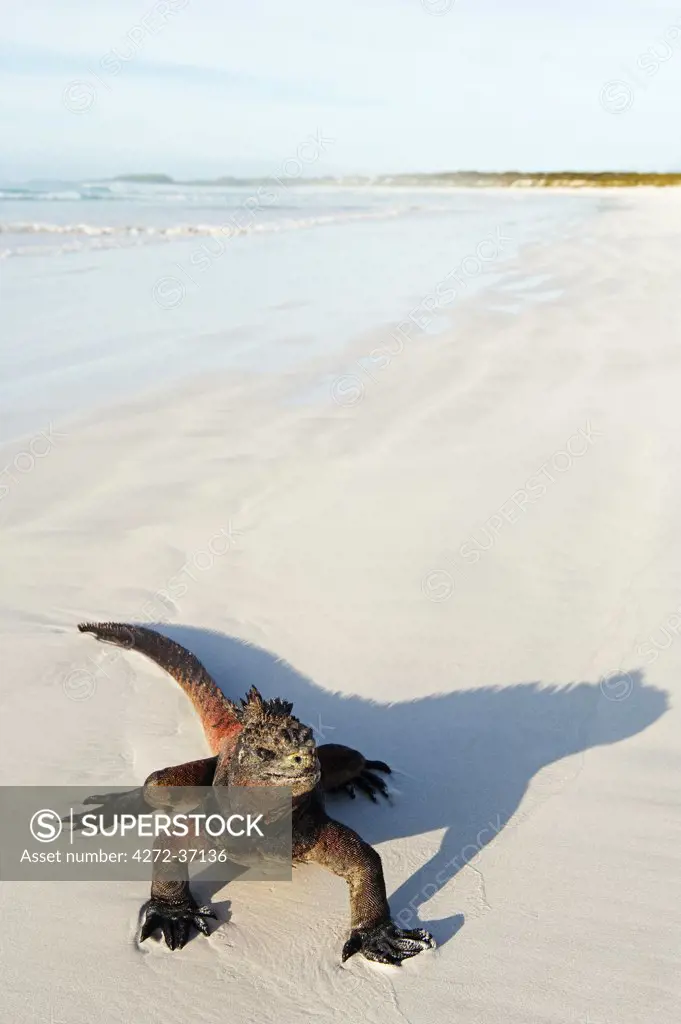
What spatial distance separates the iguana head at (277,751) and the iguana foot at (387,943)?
18.4 inches

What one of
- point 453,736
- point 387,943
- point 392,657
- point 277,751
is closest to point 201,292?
point 392,657

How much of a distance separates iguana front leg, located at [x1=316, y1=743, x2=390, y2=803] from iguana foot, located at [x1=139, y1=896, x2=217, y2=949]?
63 cm

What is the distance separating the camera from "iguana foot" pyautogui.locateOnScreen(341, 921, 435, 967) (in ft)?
9.21

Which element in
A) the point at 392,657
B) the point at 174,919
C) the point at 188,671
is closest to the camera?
the point at 174,919

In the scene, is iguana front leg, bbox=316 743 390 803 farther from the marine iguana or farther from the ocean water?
the ocean water

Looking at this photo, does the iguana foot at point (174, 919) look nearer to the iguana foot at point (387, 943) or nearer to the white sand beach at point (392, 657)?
the white sand beach at point (392, 657)

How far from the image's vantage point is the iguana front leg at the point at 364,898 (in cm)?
283

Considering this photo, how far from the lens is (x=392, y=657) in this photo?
459 centimetres

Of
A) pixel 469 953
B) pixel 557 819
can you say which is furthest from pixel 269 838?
pixel 557 819

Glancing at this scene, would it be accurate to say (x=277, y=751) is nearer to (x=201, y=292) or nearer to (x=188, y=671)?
(x=188, y=671)

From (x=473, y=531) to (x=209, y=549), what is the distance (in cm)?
166

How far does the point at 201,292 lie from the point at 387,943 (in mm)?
13217

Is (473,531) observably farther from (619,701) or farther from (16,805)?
(16,805)

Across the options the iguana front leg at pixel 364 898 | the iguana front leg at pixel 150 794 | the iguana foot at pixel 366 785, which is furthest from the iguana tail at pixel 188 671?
the iguana front leg at pixel 364 898
